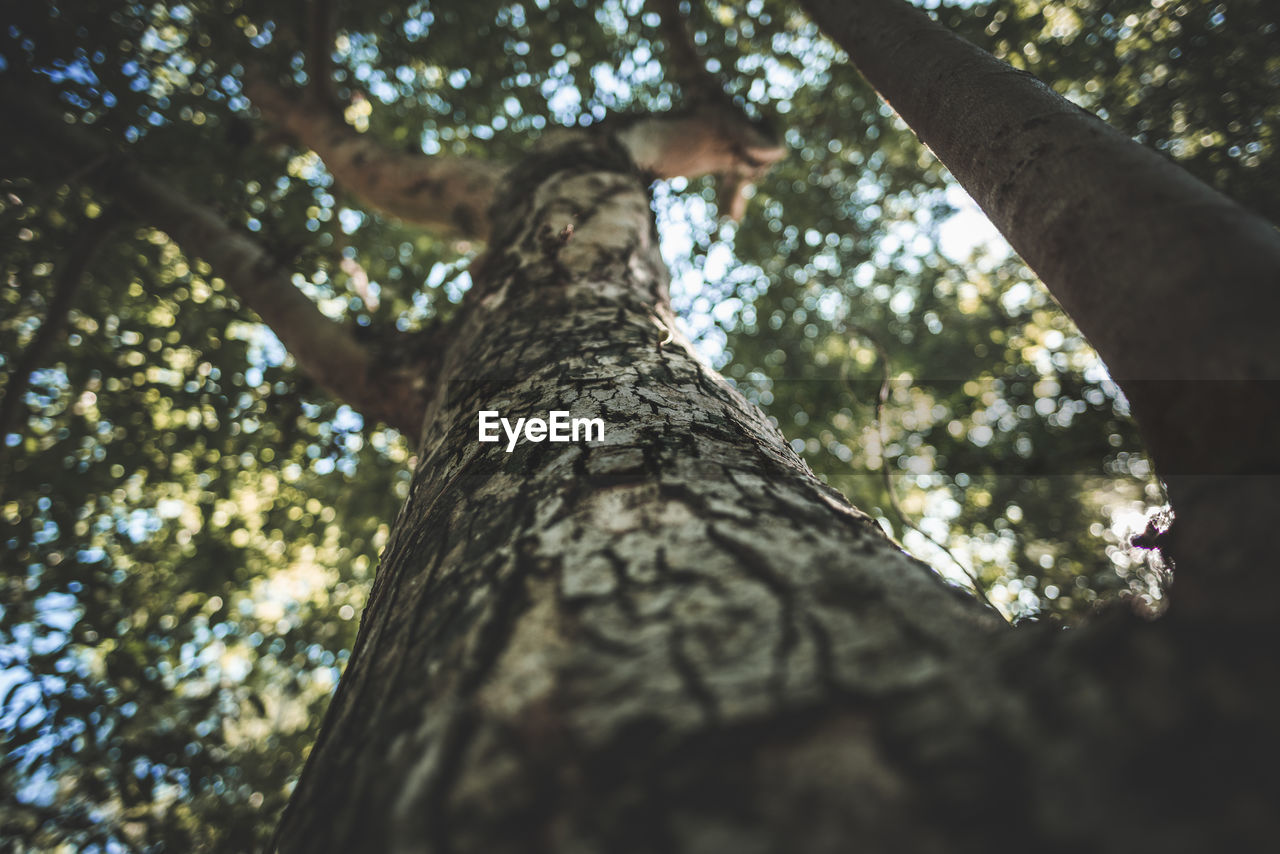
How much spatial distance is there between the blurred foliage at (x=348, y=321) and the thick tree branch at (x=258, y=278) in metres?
0.28

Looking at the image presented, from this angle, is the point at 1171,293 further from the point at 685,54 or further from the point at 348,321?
the point at 685,54

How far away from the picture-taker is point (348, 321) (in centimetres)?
328

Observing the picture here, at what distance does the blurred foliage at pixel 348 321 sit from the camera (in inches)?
128

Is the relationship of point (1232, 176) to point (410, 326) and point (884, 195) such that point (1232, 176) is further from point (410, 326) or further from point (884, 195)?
point (410, 326)

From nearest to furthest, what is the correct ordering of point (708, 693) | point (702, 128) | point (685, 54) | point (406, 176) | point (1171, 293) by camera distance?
point (708, 693) < point (1171, 293) < point (406, 176) < point (702, 128) < point (685, 54)

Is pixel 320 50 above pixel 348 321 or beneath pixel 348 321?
above

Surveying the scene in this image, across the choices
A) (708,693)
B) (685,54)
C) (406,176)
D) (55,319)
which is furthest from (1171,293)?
(55,319)

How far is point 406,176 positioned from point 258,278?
3.72ft

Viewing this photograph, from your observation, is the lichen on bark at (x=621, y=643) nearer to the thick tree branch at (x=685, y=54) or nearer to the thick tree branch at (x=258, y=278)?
the thick tree branch at (x=258, y=278)

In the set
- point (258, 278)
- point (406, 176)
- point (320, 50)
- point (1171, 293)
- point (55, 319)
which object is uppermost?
point (320, 50)

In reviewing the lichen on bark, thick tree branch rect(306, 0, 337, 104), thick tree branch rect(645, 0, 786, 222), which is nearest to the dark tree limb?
thick tree branch rect(306, 0, 337, 104)

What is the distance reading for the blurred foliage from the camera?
3.25 m

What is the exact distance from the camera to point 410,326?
5.43m

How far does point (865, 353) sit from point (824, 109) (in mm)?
2970
